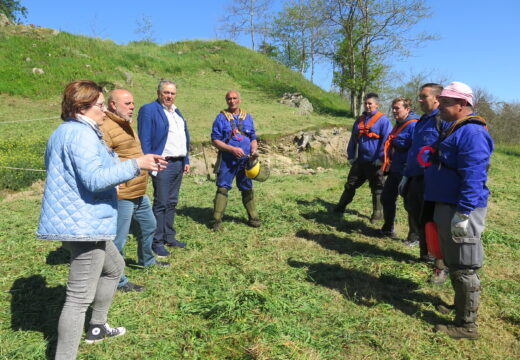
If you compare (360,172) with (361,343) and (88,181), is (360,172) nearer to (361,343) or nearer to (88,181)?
(361,343)

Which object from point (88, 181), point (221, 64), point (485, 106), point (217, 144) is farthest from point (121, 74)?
point (485, 106)

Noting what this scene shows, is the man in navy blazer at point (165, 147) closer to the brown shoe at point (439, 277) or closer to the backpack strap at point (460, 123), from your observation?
the backpack strap at point (460, 123)

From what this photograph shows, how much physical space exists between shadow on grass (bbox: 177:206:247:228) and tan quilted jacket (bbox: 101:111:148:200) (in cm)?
253

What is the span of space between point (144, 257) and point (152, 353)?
156 cm

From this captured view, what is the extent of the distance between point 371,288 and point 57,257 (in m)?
3.90

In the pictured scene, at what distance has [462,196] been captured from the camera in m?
2.89

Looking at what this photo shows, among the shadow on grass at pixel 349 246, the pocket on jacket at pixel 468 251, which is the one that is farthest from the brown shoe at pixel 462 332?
the shadow on grass at pixel 349 246

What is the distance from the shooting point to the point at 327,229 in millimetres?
5938

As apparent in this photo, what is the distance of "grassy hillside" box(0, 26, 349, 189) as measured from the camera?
1220 centimetres

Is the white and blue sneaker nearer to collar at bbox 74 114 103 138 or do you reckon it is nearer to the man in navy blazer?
collar at bbox 74 114 103 138

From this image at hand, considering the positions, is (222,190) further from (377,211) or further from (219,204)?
(377,211)

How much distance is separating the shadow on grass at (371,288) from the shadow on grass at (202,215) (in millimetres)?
2003

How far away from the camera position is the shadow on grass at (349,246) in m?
4.91

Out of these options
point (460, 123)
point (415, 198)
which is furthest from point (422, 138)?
point (460, 123)
